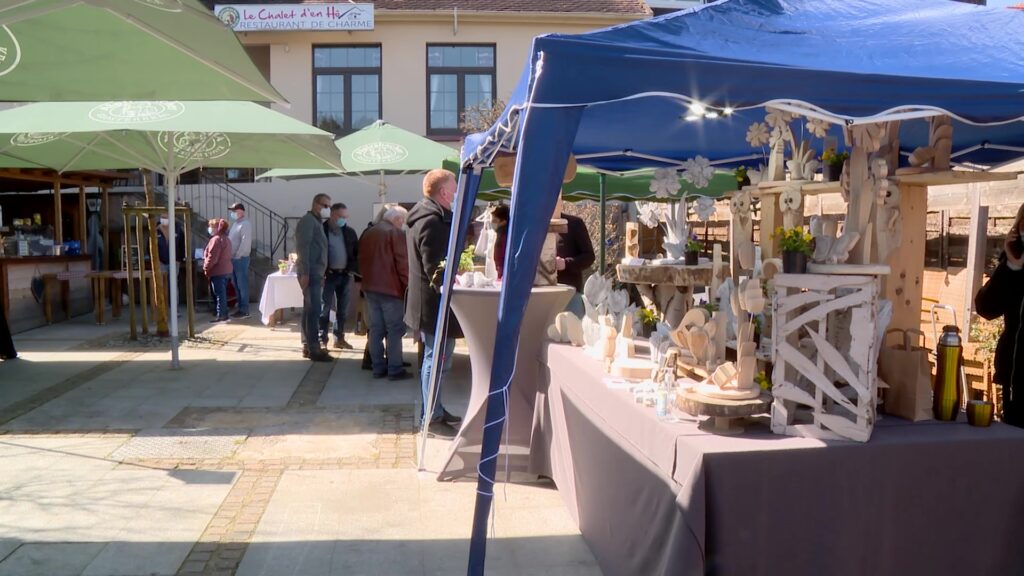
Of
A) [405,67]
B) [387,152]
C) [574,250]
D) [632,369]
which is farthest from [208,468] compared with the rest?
[405,67]

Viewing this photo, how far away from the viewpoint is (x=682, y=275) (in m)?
4.41

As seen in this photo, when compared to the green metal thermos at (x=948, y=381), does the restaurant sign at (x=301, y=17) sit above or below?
above

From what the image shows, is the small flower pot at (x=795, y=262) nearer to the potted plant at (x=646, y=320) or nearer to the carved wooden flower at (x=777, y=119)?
the carved wooden flower at (x=777, y=119)

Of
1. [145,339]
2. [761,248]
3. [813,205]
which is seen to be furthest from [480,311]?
[145,339]

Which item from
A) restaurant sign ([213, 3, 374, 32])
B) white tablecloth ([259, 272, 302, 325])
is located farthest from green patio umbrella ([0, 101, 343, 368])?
restaurant sign ([213, 3, 374, 32])

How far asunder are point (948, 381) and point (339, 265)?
6.99 metres

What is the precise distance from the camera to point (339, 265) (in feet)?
29.7

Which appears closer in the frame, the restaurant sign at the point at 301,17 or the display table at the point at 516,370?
the display table at the point at 516,370

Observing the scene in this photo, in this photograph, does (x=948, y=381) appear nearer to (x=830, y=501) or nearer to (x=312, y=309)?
(x=830, y=501)

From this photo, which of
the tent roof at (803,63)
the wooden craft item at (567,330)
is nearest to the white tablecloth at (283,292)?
the wooden craft item at (567,330)

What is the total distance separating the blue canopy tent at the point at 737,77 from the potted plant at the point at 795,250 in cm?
43

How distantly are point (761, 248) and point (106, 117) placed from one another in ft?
19.7

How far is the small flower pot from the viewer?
9.41 ft

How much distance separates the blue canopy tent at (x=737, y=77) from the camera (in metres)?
2.79
